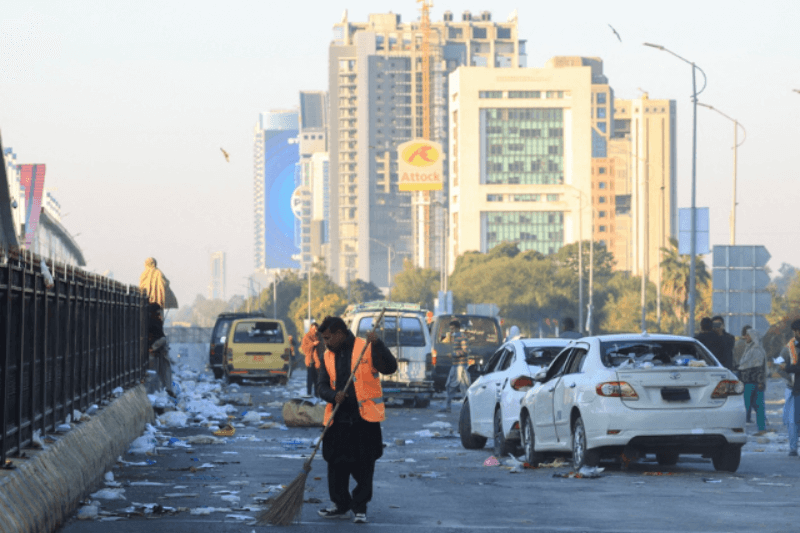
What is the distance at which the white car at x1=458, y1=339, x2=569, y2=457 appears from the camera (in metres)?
16.6

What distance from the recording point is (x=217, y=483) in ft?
43.0

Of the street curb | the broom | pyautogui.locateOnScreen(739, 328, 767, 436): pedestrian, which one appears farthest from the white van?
the broom

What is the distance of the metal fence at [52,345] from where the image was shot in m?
9.39

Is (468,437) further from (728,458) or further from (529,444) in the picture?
(728,458)

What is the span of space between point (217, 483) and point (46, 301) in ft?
9.31

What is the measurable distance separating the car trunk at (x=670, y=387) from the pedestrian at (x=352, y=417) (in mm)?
4094

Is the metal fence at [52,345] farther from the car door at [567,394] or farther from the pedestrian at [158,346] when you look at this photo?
the pedestrian at [158,346]

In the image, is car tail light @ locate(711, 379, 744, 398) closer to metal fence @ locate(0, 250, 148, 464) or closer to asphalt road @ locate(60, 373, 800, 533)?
asphalt road @ locate(60, 373, 800, 533)

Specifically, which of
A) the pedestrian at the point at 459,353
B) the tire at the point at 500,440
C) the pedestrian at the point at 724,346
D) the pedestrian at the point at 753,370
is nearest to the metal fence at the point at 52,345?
the tire at the point at 500,440

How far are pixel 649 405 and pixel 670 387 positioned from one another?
11.7 inches

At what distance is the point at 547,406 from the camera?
1519 cm

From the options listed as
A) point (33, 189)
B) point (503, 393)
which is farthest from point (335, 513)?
point (33, 189)

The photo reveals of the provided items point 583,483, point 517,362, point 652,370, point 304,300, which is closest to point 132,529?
point 583,483

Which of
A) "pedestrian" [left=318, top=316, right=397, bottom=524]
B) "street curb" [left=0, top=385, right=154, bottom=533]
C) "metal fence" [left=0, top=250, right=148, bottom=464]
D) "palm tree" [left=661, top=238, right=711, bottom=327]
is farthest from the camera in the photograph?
"palm tree" [left=661, top=238, right=711, bottom=327]
